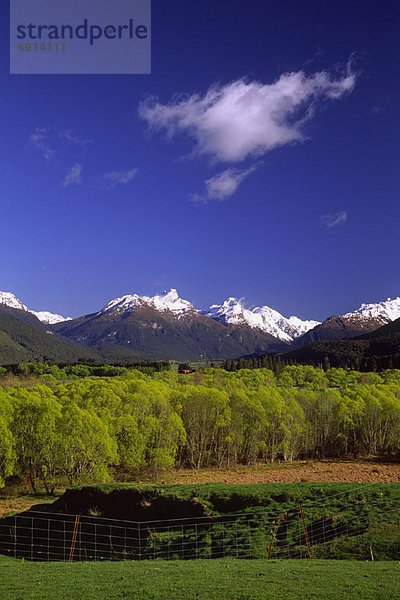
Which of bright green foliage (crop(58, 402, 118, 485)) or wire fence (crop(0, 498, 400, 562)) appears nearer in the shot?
wire fence (crop(0, 498, 400, 562))

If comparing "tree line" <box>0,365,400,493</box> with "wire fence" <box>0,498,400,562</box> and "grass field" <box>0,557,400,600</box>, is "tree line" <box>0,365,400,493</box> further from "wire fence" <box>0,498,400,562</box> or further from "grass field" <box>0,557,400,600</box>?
"grass field" <box>0,557,400,600</box>

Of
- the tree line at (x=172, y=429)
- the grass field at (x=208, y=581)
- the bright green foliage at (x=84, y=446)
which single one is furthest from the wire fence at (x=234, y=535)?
the tree line at (x=172, y=429)

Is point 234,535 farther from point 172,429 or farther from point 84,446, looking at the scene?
point 172,429

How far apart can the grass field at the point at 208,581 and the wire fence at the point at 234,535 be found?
4.07m

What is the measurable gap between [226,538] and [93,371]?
180 metres

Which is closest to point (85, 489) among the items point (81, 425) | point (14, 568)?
point (81, 425)

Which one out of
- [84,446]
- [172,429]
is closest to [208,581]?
[84,446]

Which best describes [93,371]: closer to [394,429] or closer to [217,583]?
[394,429]

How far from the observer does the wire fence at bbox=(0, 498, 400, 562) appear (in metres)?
23.6

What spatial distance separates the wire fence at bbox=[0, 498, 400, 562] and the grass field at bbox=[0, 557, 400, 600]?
4.07 metres

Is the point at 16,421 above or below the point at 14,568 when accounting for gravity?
above

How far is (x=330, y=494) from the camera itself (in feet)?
93.2

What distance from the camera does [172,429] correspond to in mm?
52438

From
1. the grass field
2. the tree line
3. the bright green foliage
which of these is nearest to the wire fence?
the grass field
